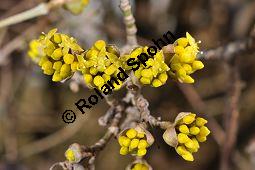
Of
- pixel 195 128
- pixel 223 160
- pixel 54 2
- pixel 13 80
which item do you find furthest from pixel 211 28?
pixel 195 128

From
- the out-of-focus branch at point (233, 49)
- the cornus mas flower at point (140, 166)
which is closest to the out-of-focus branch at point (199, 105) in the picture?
the out-of-focus branch at point (233, 49)

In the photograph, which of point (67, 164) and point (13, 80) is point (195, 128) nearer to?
point (67, 164)

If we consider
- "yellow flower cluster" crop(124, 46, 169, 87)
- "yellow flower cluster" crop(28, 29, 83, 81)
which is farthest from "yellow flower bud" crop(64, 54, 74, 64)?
"yellow flower cluster" crop(124, 46, 169, 87)

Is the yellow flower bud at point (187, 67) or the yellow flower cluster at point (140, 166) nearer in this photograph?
the yellow flower bud at point (187, 67)

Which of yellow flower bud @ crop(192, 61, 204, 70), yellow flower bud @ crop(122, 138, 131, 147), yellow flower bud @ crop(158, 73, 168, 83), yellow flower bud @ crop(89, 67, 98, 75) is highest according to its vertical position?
yellow flower bud @ crop(89, 67, 98, 75)

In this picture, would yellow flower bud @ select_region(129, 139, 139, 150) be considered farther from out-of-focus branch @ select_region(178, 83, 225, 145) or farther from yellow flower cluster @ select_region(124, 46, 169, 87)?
out-of-focus branch @ select_region(178, 83, 225, 145)

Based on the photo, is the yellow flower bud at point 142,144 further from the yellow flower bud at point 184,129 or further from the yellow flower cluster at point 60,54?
the yellow flower cluster at point 60,54

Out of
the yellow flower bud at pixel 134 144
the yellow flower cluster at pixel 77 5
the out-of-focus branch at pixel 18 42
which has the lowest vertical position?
the yellow flower bud at pixel 134 144
